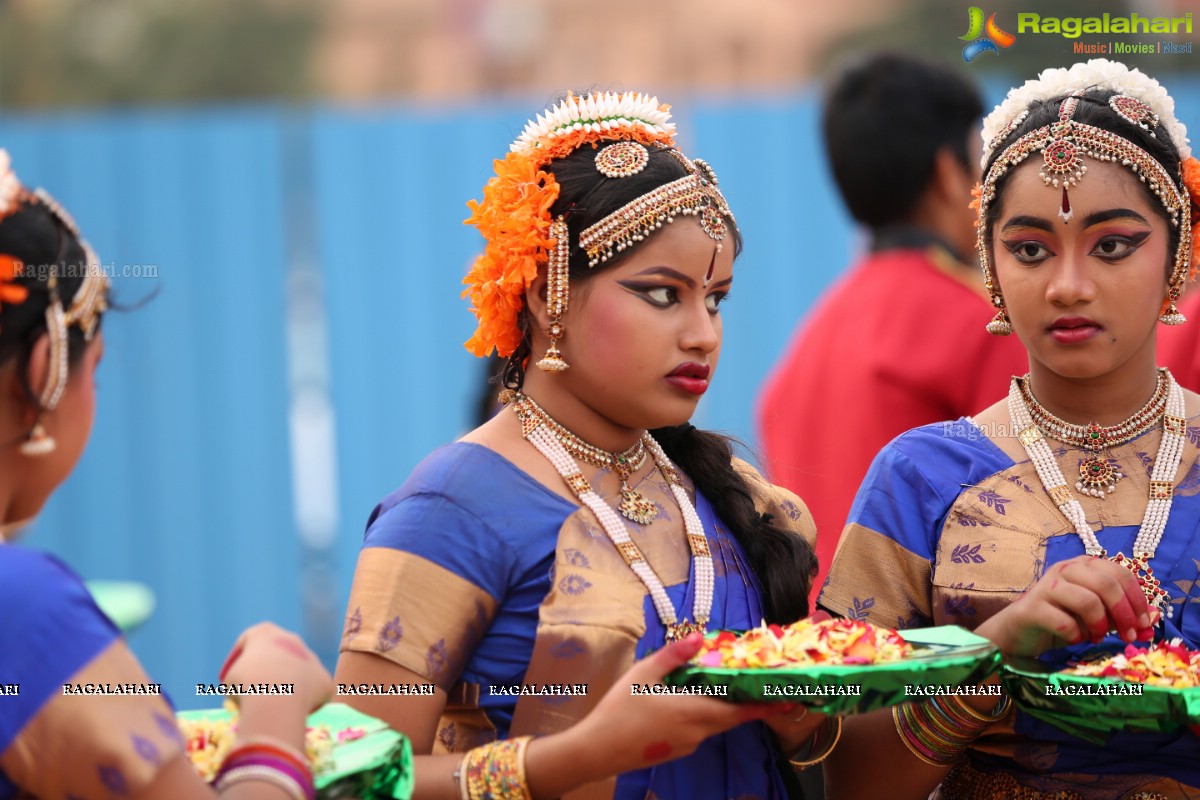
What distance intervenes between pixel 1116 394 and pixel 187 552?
19.9 ft

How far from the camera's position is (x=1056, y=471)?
9.52ft

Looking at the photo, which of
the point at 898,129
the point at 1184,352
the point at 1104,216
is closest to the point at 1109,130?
the point at 1104,216

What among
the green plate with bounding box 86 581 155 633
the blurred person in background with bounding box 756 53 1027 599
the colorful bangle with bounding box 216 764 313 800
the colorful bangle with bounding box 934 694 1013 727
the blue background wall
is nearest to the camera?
the colorful bangle with bounding box 216 764 313 800

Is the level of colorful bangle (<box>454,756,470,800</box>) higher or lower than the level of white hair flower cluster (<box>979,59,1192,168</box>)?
lower

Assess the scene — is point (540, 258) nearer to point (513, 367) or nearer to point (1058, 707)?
point (513, 367)

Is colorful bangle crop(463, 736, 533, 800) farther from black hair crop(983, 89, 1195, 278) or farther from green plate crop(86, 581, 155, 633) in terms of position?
green plate crop(86, 581, 155, 633)

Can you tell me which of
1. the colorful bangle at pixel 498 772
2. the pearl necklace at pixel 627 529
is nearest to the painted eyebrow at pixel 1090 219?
the pearl necklace at pixel 627 529

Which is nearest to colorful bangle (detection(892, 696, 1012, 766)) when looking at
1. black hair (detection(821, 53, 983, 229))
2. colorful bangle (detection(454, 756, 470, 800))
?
colorful bangle (detection(454, 756, 470, 800))

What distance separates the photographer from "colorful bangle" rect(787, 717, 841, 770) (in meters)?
2.84

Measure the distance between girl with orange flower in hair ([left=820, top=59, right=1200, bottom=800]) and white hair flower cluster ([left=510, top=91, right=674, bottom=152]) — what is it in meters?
0.70

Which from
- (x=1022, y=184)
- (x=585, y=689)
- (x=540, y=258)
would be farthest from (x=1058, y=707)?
(x=540, y=258)

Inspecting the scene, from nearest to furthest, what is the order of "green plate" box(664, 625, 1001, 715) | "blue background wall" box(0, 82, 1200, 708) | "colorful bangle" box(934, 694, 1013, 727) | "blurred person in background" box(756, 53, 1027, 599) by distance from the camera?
"green plate" box(664, 625, 1001, 715), "colorful bangle" box(934, 694, 1013, 727), "blurred person in background" box(756, 53, 1027, 599), "blue background wall" box(0, 82, 1200, 708)

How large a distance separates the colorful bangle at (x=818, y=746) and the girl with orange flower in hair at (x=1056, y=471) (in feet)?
0.23

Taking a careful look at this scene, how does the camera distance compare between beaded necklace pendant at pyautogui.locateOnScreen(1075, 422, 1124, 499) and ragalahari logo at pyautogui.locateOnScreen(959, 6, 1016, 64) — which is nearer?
beaded necklace pendant at pyautogui.locateOnScreen(1075, 422, 1124, 499)
